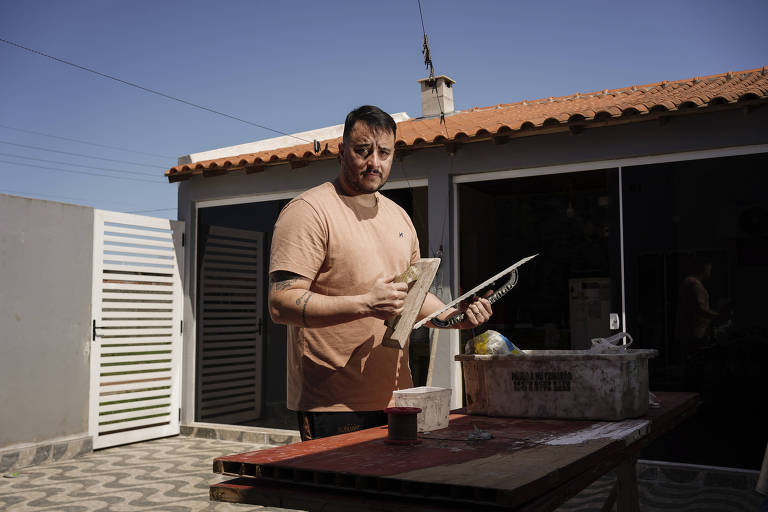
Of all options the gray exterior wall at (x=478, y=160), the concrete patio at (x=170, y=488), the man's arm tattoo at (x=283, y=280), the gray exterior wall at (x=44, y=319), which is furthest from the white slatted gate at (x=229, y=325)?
the man's arm tattoo at (x=283, y=280)

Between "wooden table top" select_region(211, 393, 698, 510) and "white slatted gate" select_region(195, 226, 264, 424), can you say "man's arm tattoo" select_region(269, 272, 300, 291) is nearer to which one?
"wooden table top" select_region(211, 393, 698, 510)

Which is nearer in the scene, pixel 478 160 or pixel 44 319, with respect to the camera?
pixel 478 160

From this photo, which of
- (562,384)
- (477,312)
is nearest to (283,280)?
(477,312)

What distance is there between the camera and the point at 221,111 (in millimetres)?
9875

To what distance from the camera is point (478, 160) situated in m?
6.65

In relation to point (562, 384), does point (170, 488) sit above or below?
below

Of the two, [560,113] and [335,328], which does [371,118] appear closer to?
[335,328]

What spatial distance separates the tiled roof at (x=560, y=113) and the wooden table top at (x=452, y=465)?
154 inches

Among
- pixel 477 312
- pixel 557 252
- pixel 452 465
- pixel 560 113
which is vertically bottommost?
pixel 452 465

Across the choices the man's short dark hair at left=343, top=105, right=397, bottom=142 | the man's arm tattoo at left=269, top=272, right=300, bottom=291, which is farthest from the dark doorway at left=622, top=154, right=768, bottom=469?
the man's arm tattoo at left=269, top=272, right=300, bottom=291

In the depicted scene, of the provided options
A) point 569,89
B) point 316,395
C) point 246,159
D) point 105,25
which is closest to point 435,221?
point 246,159

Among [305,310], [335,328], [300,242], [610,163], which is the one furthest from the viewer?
[610,163]

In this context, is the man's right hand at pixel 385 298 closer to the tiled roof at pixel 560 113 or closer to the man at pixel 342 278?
the man at pixel 342 278

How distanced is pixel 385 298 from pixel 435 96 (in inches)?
312
